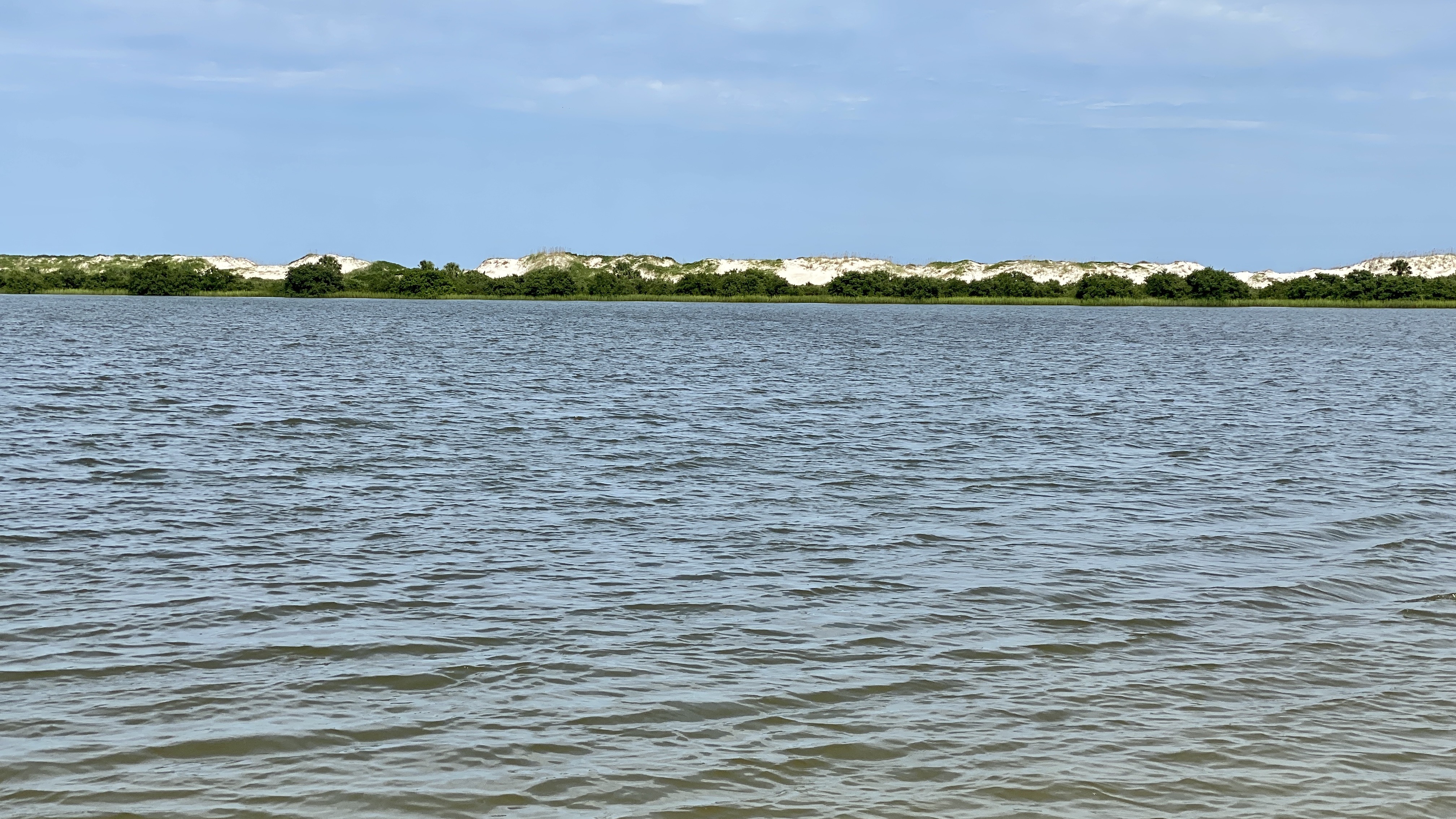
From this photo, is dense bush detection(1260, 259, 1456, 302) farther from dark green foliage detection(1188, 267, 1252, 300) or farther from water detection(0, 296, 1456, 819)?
water detection(0, 296, 1456, 819)

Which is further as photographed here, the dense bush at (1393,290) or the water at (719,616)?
the dense bush at (1393,290)

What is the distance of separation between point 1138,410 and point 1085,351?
36.5 metres

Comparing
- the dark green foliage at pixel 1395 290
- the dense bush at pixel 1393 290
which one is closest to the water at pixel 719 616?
the dark green foliage at pixel 1395 290

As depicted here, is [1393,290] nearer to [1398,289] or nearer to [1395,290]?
[1395,290]

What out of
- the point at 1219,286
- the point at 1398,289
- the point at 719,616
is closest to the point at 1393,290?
the point at 1398,289

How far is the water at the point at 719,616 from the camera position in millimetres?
7914

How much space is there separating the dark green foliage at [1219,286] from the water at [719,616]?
176 metres

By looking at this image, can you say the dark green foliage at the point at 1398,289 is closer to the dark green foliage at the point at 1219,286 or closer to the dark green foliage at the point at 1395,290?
the dark green foliage at the point at 1395,290

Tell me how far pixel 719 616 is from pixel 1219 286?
654 ft

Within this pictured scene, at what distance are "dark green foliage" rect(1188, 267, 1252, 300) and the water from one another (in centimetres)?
17568

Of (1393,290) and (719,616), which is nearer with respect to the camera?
(719,616)

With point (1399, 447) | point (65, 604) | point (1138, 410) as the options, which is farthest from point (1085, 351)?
point (65, 604)

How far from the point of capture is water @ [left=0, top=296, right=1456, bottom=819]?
26.0 ft

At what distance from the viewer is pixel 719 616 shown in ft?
38.8
